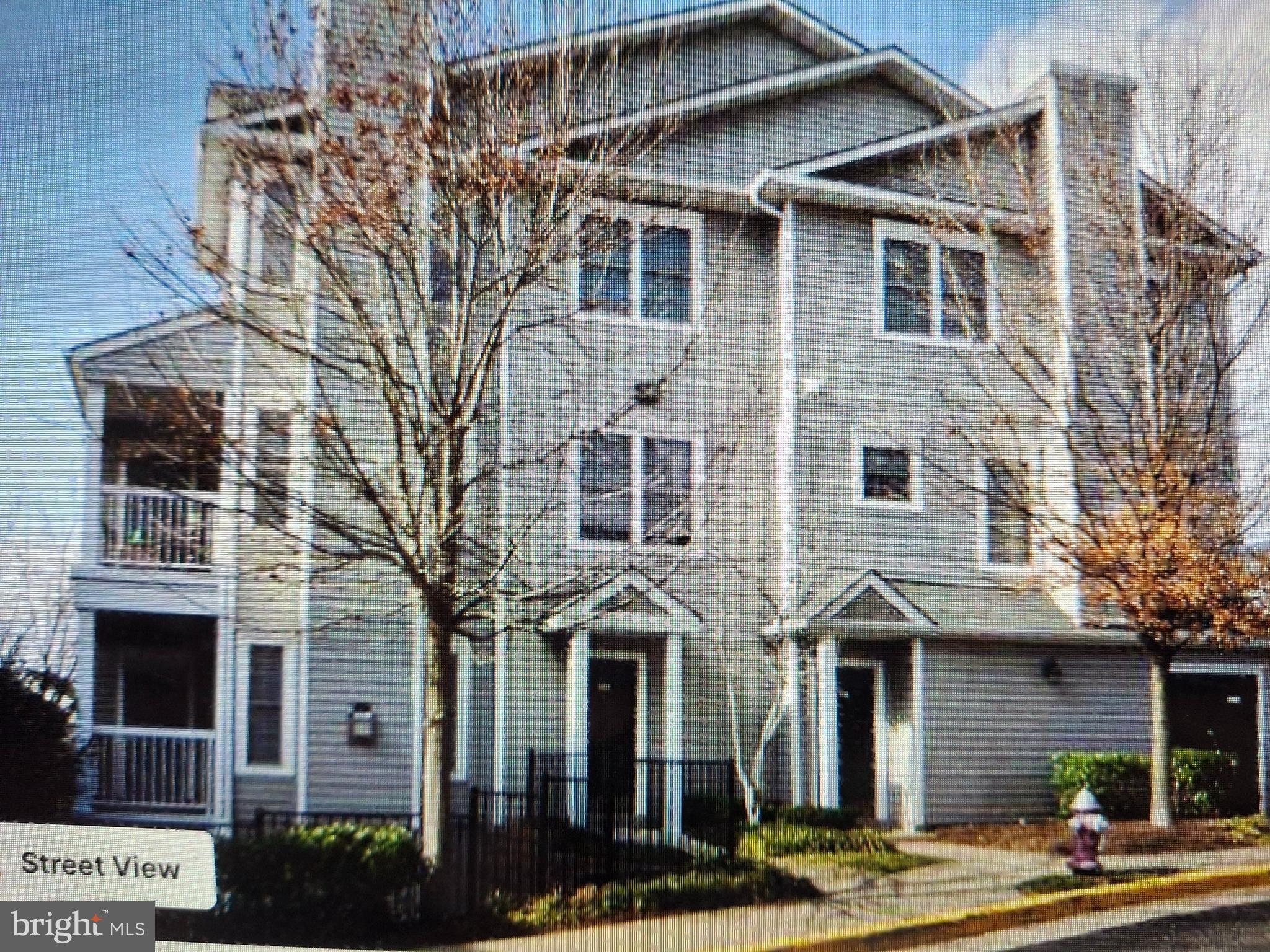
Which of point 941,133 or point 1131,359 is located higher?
point 941,133

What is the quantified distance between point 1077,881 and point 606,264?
2342mm

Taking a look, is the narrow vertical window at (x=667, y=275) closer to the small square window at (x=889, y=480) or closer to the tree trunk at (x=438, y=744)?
the small square window at (x=889, y=480)

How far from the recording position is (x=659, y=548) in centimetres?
477

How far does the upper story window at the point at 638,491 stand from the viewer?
4785 millimetres

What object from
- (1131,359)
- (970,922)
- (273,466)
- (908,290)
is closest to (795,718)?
(970,922)

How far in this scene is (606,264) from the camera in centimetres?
495

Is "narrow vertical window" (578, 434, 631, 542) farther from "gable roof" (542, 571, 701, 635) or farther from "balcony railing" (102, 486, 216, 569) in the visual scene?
"balcony railing" (102, 486, 216, 569)

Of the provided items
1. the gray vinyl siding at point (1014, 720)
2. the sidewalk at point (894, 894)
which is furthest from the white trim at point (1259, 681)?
the sidewalk at point (894, 894)

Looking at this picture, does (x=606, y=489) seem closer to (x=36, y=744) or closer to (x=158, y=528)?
(x=158, y=528)

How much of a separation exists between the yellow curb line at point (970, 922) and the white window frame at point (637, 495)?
1.21 metres

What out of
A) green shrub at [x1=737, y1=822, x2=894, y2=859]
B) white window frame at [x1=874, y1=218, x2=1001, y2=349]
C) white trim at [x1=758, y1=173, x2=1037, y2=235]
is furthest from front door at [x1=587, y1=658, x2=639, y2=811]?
white trim at [x1=758, y1=173, x2=1037, y2=235]

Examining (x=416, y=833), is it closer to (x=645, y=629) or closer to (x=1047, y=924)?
(x=645, y=629)

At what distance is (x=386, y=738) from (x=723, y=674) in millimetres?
1086

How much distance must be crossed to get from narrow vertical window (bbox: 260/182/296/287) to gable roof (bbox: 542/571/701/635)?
1.42m
